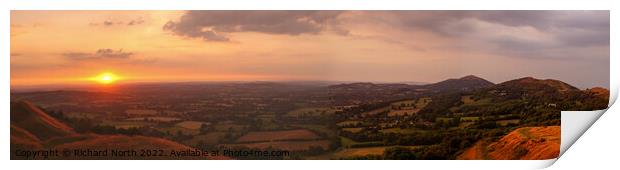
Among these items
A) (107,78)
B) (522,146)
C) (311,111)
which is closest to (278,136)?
(311,111)

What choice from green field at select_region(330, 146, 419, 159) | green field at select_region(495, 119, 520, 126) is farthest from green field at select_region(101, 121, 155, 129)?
green field at select_region(495, 119, 520, 126)

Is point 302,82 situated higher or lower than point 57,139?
higher

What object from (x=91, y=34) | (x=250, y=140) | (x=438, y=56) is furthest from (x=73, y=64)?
(x=438, y=56)

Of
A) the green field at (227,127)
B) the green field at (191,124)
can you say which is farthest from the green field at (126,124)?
the green field at (227,127)

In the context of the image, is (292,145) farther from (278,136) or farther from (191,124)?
(191,124)
